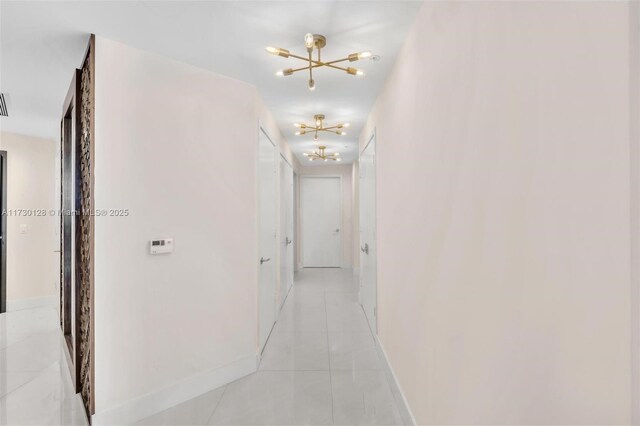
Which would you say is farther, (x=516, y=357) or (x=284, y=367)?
(x=284, y=367)

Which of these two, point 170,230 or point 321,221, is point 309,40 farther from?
point 321,221

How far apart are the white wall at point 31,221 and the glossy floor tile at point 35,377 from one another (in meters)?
0.54

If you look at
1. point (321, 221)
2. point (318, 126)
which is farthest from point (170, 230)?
point (321, 221)

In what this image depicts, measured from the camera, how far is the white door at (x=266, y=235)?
2.97 metres

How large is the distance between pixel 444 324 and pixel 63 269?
3412mm

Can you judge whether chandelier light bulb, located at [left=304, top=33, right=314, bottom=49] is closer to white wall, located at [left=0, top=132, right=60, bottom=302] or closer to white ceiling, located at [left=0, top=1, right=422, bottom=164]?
white ceiling, located at [left=0, top=1, right=422, bottom=164]

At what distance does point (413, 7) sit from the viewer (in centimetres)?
166

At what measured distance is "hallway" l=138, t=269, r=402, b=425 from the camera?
203cm

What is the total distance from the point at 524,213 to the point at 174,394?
2.43 meters

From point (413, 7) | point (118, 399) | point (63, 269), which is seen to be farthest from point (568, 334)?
point (63, 269)

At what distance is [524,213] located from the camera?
853mm

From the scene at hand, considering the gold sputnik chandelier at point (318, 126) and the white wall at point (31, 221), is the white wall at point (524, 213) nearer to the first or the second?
the gold sputnik chandelier at point (318, 126)

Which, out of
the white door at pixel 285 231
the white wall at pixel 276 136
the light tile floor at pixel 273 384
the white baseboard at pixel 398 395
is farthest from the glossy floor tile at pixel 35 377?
the white door at pixel 285 231

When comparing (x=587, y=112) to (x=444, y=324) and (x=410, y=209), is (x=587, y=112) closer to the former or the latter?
(x=444, y=324)
